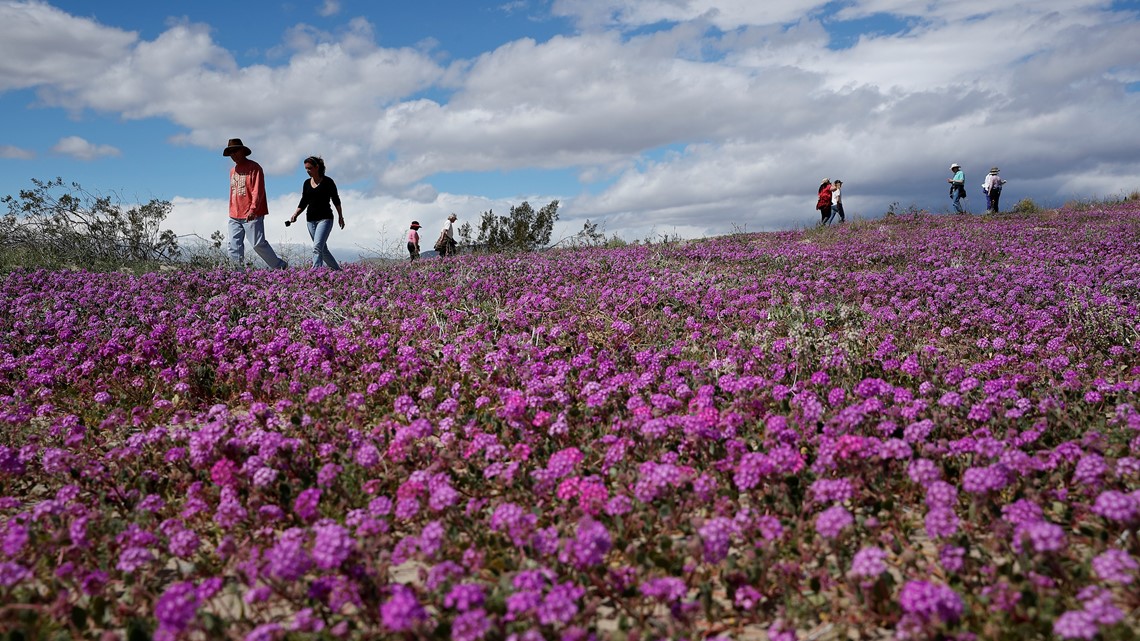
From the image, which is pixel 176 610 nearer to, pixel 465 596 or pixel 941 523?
pixel 465 596

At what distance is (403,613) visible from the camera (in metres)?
2.76

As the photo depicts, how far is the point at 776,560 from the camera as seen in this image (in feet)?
11.1

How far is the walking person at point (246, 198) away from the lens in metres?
12.7

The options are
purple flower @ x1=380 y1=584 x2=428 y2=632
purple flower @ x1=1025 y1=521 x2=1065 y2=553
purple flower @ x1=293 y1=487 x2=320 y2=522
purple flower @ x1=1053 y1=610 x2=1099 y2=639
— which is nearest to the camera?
purple flower @ x1=1053 y1=610 x2=1099 y2=639

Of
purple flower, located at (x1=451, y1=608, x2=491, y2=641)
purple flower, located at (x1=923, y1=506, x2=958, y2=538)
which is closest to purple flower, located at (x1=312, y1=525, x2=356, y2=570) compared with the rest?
purple flower, located at (x1=451, y1=608, x2=491, y2=641)

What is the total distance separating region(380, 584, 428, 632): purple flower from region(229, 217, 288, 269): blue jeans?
1153 centimetres

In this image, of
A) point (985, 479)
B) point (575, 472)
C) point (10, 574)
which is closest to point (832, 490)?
point (985, 479)

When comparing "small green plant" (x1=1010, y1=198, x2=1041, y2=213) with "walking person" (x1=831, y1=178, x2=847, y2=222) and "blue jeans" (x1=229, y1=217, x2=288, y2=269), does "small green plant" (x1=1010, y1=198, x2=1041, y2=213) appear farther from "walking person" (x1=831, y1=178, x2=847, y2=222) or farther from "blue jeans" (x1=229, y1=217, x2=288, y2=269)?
"blue jeans" (x1=229, y1=217, x2=288, y2=269)

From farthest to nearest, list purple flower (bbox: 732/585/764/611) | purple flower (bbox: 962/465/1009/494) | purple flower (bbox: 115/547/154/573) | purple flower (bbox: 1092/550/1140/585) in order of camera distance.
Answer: purple flower (bbox: 962/465/1009/494), purple flower (bbox: 115/547/154/573), purple flower (bbox: 732/585/764/611), purple flower (bbox: 1092/550/1140/585)

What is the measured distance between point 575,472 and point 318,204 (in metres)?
10.7

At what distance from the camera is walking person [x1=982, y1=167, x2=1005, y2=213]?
26.6 metres

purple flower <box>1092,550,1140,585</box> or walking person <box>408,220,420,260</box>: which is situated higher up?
walking person <box>408,220,420,260</box>

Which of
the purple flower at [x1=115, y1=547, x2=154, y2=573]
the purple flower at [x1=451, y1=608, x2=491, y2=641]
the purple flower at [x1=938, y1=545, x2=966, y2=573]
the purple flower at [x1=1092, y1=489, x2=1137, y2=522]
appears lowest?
the purple flower at [x1=938, y1=545, x2=966, y2=573]

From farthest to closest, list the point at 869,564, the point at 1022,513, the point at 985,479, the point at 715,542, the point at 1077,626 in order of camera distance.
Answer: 1. the point at 985,479
2. the point at 1022,513
3. the point at 715,542
4. the point at 869,564
5. the point at 1077,626
